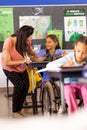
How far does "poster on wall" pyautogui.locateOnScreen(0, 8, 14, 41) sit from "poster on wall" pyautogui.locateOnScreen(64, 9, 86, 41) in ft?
3.24

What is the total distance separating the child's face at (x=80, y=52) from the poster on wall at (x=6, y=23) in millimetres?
3387

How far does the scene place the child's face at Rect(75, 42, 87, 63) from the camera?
2.56m

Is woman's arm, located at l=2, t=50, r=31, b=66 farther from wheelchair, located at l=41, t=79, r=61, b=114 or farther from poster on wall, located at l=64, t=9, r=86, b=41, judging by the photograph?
poster on wall, located at l=64, t=9, r=86, b=41

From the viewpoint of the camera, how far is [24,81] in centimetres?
370

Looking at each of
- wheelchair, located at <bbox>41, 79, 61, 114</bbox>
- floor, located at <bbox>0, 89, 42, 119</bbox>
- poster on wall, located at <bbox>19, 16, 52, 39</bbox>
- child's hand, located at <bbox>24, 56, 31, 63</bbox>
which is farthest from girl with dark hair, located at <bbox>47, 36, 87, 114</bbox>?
poster on wall, located at <bbox>19, 16, 52, 39</bbox>

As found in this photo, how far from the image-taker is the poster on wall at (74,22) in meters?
5.93

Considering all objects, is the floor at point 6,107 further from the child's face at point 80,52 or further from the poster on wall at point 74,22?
the poster on wall at point 74,22

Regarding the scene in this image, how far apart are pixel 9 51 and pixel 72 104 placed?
4.42 ft

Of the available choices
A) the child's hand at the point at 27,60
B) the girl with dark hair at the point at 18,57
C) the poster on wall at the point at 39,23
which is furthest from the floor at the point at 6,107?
the poster on wall at the point at 39,23

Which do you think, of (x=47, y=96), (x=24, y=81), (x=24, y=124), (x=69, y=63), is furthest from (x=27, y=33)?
(x=24, y=124)

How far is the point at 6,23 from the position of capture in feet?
19.2

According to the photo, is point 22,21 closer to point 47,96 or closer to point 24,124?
point 47,96

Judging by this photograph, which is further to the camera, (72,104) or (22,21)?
(22,21)

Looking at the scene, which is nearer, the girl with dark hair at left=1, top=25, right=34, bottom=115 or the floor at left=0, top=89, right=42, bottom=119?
the girl with dark hair at left=1, top=25, right=34, bottom=115
